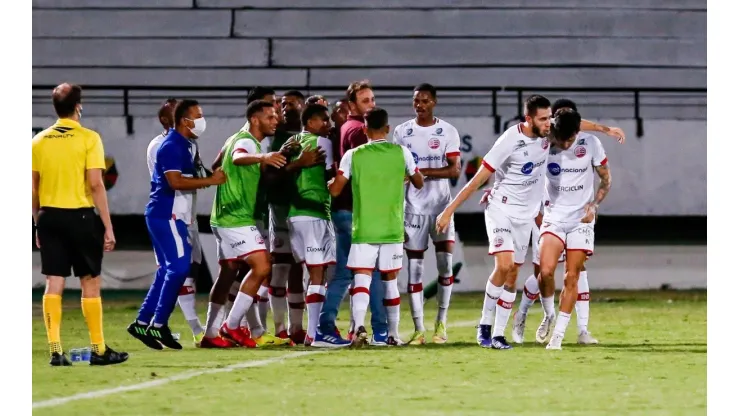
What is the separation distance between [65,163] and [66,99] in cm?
38

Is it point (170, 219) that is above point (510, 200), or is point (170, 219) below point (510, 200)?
below

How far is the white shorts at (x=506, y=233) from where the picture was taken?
9.32 m

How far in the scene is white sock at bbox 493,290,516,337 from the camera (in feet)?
30.6

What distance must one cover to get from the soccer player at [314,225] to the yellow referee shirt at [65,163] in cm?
183

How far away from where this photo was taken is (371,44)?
19188 millimetres

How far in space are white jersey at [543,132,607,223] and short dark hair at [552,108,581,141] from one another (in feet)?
0.50

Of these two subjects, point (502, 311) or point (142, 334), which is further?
point (502, 311)

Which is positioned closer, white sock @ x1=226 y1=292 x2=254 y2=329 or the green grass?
the green grass

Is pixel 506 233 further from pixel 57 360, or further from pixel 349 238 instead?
pixel 57 360

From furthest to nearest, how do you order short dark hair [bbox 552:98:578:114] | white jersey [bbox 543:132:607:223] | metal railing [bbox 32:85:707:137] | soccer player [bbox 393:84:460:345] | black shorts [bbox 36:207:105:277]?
metal railing [bbox 32:85:707:137]
soccer player [bbox 393:84:460:345]
short dark hair [bbox 552:98:578:114]
white jersey [bbox 543:132:607:223]
black shorts [bbox 36:207:105:277]

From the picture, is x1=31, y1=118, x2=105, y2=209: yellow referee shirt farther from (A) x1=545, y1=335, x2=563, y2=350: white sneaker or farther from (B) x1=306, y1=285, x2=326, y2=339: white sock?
(A) x1=545, y1=335, x2=563, y2=350: white sneaker

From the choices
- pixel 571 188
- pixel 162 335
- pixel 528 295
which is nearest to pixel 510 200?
pixel 571 188

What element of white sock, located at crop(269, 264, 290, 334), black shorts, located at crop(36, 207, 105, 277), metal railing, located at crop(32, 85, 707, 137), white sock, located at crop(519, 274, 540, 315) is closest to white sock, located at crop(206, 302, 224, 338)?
white sock, located at crop(269, 264, 290, 334)
